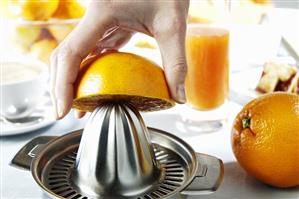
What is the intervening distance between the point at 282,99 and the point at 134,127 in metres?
0.20

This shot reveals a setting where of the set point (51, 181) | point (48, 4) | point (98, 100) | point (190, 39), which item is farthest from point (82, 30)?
point (48, 4)

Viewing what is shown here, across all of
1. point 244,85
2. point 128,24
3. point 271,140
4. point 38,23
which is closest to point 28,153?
point 128,24

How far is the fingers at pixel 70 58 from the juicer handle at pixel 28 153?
0.07 metres

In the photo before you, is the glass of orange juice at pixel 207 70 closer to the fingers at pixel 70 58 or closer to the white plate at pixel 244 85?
the white plate at pixel 244 85

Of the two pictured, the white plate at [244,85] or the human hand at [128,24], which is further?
Answer: the white plate at [244,85]

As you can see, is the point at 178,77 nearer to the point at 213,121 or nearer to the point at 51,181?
the point at 51,181

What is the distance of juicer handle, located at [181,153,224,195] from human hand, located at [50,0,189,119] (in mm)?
85

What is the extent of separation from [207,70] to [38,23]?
1.21ft

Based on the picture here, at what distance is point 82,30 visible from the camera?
651 mm

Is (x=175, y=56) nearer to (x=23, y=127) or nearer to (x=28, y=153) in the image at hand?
(x=28, y=153)

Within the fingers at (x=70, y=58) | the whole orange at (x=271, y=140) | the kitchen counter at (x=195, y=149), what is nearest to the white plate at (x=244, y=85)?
the kitchen counter at (x=195, y=149)

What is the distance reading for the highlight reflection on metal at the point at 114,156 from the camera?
63 cm

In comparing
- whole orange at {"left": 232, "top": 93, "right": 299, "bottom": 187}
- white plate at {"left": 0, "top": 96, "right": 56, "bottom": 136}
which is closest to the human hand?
whole orange at {"left": 232, "top": 93, "right": 299, "bottom": 187}

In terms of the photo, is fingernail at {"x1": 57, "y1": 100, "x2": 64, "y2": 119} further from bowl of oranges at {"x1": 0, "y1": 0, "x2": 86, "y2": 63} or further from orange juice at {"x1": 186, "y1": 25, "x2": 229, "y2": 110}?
bowl of oranges at {"x1": 0, "y1": 0, "x2": 86, "y2": 63}
